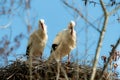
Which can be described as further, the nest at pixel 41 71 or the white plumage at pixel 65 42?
the white plumage at pixel 65 42

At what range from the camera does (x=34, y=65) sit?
8.73 metres

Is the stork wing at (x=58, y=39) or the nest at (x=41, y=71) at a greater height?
the stork wing at (x=58, y=39)

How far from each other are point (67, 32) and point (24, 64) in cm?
167

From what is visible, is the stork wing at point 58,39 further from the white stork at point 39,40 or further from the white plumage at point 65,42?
the white stork at point 39,40

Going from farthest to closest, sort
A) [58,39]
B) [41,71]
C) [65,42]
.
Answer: [58,39]
[65,42]
[41,71]

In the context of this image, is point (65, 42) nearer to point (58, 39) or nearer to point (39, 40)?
point (58, 39)

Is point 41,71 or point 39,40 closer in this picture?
point 41,71

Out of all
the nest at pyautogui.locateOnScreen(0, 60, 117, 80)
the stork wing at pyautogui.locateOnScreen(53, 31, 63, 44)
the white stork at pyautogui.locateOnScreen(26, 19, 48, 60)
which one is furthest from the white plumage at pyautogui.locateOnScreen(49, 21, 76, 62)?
the nest at pyautogui.locateOnScreen(0, 60, 117, 80)

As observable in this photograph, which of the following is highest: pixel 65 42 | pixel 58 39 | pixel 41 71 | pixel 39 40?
pixel 39 40

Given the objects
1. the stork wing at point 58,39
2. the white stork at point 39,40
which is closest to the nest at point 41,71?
the stork wing at point 58,39

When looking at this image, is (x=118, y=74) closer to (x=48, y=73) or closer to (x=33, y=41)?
(x=48, y=73)

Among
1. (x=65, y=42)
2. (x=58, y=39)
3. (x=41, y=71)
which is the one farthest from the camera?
(x=58, y=39)

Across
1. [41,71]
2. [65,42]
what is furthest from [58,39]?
[41,71]

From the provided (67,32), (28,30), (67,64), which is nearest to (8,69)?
(67,64)
